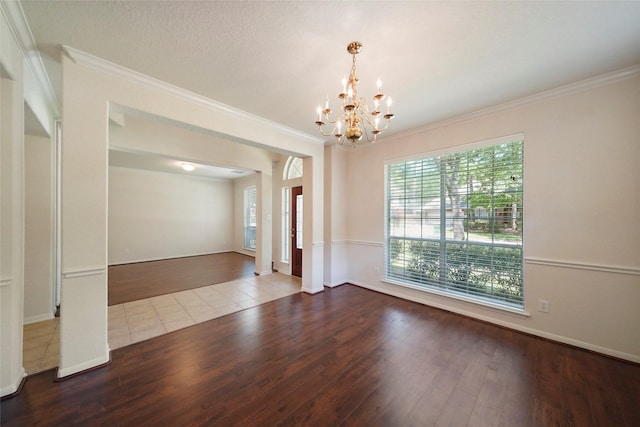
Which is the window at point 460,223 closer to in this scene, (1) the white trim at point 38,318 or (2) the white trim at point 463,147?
(2) the white trim at point 463,147

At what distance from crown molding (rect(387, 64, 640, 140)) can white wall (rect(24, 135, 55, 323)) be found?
16.8ft

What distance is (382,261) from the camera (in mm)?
4012

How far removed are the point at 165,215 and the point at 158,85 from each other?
5.68m

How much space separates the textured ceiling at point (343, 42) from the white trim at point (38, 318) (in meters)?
2.73

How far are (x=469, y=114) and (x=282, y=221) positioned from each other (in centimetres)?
404

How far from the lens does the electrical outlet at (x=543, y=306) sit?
2546 millimetres

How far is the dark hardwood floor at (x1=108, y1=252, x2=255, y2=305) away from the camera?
4051mm

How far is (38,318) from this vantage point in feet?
9.47

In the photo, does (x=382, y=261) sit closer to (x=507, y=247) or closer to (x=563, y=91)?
(x=507, y=247)

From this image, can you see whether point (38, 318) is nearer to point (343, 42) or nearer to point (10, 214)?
point (10, 214)

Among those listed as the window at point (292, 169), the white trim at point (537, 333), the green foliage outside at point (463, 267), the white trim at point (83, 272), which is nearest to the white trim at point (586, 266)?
the green foliage outside at point (463, 267)

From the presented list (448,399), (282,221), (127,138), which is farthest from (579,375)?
(127,138)

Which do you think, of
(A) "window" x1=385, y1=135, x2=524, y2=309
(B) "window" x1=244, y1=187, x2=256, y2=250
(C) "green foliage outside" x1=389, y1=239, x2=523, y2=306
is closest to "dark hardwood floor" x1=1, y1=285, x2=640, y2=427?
(C) "green foliage outside" x1=389, y1=239, x2=523, y2=306

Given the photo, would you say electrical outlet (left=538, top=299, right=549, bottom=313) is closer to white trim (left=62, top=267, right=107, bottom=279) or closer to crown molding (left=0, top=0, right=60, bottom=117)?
white trim (left=62, top=267, right=107, bottom=279)
